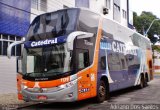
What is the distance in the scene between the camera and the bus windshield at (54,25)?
1261 centimetres

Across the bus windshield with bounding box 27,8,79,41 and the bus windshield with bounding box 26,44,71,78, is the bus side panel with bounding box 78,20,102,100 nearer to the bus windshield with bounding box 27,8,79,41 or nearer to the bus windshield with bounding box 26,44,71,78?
the bus windshield with bounding box 26,44,71,78

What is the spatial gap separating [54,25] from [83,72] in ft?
6.90

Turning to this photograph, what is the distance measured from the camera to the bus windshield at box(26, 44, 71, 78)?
1199cm

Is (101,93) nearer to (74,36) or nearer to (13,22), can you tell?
(74,36)

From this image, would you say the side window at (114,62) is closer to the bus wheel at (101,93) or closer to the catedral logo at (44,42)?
the bus wheel at (101,93)

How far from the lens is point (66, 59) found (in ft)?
39.4

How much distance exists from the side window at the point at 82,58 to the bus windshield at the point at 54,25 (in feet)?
2.91

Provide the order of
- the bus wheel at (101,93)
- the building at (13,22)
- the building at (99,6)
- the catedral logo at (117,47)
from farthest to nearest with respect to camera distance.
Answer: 1. the building at (99,6)
2. the building at (13,22)
3. the catedral logo at (117,47)
4. the bus wheel at (101,93)

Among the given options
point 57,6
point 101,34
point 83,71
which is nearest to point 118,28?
point 101,34

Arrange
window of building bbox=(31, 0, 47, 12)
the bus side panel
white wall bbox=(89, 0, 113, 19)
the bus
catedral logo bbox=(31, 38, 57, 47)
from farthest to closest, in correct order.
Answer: white wall bbox=(89, 0, 113, 19), window of building bbox=(31, 0, 47, 12), the bus side panel, catedral logo bbox=(31, 38, 57, 47), the bus

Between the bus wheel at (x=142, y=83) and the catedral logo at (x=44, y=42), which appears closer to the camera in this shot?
the catedral logo at (x=44, y=42)

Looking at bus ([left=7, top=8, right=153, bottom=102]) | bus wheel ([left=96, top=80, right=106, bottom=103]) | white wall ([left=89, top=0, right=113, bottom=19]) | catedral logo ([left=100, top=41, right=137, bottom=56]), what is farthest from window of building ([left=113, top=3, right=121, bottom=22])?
bus wheel ([left=96, top=80, right=106, bottom=103])

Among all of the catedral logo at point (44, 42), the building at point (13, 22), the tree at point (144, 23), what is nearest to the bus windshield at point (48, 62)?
the catedral logo at point (44, 42)

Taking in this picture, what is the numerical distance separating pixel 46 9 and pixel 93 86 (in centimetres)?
1108
